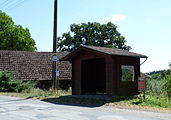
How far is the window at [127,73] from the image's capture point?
1830 cm

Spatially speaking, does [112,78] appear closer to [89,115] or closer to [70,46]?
[89,115]

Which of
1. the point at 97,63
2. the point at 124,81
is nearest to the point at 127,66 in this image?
the point at 124,81

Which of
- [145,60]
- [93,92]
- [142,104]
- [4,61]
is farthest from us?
[4,61]

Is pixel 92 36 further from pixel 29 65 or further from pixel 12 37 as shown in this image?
pixel 29 65

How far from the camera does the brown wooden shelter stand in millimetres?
17969

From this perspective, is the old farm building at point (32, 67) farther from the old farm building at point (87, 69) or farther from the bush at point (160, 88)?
the bush at point (160, 88)

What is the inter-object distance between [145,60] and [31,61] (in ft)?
49.7

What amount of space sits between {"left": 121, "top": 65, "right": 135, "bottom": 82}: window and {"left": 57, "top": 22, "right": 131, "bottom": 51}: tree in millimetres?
36481

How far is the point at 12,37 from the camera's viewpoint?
5097 centimetres

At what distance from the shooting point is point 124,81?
1833 cm

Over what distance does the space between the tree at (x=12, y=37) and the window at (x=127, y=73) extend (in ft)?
115

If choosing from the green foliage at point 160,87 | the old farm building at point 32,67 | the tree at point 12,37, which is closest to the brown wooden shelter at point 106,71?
the green foliage at point 160,87

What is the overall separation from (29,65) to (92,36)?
27.0 meters

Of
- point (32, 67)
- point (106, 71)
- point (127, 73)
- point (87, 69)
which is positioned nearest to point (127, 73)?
point (127, 73)
